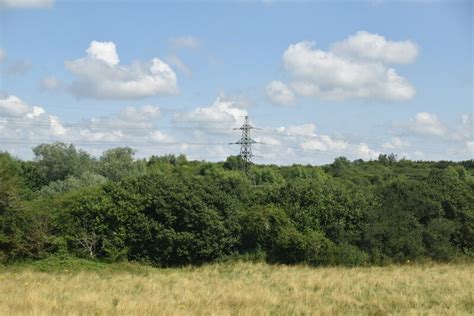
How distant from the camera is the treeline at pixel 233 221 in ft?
94.2

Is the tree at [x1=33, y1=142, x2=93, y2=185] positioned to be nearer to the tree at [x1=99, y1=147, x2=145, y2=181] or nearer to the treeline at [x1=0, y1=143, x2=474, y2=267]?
the tree at [x1=99, y1=147, x2=145, y2=181]

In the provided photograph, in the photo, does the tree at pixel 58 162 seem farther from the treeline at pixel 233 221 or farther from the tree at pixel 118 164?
the treeline at pixel 233 221

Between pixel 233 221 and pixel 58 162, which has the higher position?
pixel 58 162

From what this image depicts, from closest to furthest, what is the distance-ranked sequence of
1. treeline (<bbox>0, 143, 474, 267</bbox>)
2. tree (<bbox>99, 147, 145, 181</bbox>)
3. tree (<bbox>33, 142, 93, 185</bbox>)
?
treeline (<bbox>0, 143, 474, 267</bbox>)
tree (<bbox>33, 142, 93, 185</bbox>)
tree (<bbox>99, 147, 145, 181</bbox>)

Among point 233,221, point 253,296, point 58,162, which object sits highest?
point 58,162

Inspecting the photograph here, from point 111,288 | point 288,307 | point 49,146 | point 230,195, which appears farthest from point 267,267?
point 49,146

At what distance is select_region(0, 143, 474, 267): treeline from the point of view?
28703mm

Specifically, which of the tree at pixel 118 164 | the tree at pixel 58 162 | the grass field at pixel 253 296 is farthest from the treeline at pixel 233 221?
the tree at pixel 118 164

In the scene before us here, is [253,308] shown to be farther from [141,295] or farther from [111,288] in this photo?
[111,288]

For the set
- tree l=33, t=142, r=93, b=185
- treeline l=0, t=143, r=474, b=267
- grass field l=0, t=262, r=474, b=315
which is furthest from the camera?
A: tree l=33, t=142, r=93, b=185

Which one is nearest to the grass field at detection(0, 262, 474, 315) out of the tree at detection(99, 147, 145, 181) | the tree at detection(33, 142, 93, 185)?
the tree at detection(33, 142, 93, 185)

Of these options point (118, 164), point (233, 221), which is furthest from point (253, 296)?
point (118, 164)

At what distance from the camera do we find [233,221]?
31.2 m

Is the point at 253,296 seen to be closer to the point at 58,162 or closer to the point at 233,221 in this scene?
the point at 233,221
